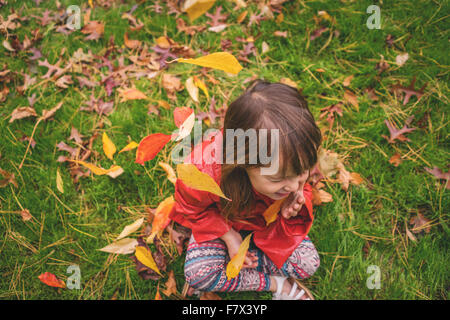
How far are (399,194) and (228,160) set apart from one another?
133cm

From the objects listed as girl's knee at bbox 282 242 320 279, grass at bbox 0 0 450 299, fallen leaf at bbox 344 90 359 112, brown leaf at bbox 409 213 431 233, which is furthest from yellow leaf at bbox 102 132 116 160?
brown leaf at bbox 409 213 431 233

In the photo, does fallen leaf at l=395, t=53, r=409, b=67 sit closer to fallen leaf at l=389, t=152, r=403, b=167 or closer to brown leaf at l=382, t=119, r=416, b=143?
brown leaf at l=382, t=119, r=416, b=143

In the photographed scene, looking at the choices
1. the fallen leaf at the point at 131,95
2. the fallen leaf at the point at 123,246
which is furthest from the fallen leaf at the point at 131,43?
the fallen leaf at the point at 123,246

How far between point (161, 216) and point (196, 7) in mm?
1632

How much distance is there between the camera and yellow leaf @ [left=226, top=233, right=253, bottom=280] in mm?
1618

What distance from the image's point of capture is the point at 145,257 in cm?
189

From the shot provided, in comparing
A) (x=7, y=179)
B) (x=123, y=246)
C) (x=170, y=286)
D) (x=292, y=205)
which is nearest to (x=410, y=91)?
(x=292, y=205)

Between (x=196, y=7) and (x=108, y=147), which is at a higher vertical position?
(x=196, y=7)

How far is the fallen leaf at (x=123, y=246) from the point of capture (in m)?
1.93

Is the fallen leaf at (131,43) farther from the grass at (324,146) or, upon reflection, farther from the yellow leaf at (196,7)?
the yellow leaf at (196,7)

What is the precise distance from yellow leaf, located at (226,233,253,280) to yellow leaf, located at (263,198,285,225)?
14cm

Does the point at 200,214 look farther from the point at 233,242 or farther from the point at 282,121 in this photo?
the point at 282,121

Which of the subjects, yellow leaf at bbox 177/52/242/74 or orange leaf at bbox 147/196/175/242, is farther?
orange leaf at bbox 147/196/175/242
